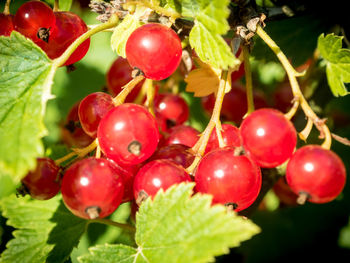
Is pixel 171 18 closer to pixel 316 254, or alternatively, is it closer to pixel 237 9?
pixel 237 9

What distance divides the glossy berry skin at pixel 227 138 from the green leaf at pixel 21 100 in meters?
0.39

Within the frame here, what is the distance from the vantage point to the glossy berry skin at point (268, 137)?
78cm

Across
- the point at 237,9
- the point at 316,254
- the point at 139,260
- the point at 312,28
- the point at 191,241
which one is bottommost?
the point at 316,254

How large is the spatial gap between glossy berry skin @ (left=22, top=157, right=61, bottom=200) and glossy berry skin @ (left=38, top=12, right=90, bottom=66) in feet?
0.86

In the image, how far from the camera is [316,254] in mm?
1636

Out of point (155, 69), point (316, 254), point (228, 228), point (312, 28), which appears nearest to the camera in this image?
point (228, 228)

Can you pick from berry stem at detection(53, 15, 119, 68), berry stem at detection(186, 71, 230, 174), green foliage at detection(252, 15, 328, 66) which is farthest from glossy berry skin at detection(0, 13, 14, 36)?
green foliage at detection(252, 15, 328, 66)

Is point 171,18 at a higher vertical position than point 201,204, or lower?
higher

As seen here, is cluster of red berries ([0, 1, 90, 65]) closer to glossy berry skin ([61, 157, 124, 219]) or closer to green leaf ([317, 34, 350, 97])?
glossy berry skin ([61, 157, 124, 219])

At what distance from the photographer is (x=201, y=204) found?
80 centimetres

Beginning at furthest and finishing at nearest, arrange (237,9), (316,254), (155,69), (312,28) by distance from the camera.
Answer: (316,254) → (312,28) → (237,9) → (155,69)

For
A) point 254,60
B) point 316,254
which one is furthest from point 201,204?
point 316,254

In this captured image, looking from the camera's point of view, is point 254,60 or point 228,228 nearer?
point 228,228

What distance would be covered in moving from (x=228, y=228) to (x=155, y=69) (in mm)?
368
